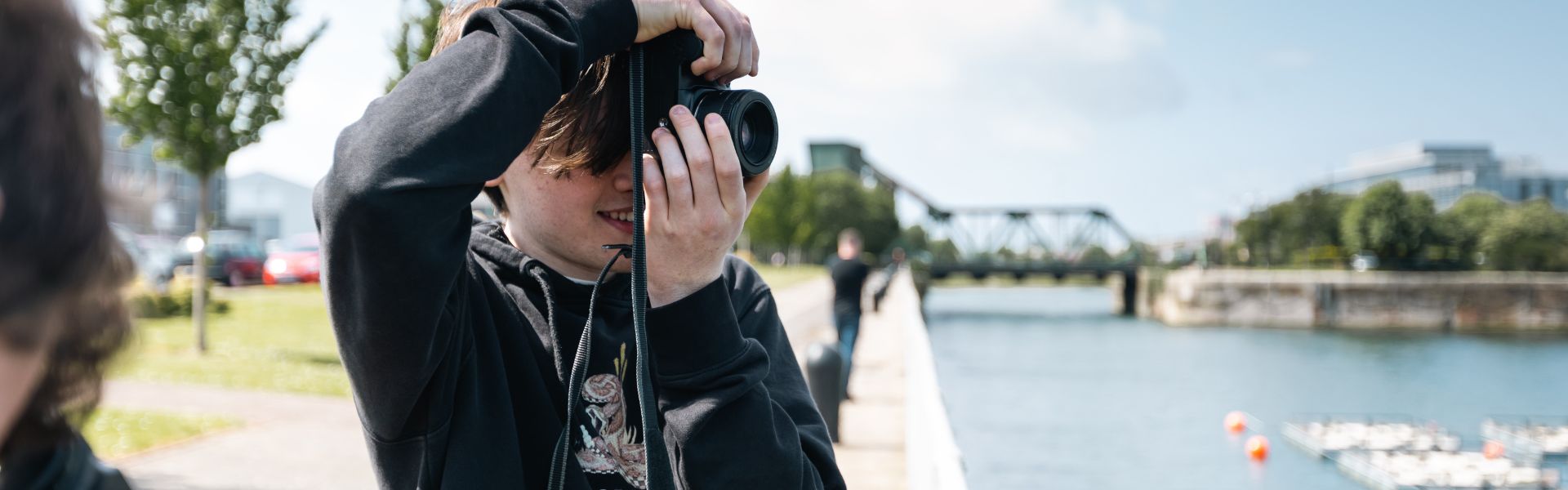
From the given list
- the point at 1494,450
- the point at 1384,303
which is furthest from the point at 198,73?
the point at 1384,303

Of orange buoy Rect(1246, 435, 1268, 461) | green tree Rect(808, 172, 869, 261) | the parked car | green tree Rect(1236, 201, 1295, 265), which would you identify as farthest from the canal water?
green tree Rect(1236, 201, 1295, 265)

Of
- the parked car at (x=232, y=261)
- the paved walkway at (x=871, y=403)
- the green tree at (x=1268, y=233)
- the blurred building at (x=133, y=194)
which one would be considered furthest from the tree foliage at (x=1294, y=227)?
the blurred building at (x=133, y=194)

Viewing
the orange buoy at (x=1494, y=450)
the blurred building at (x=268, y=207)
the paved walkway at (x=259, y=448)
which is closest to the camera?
the paved walkway at (x=259, y=448)

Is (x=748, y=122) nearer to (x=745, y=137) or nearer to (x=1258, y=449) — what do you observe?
(x=745, y=137)

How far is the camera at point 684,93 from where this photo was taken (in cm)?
115

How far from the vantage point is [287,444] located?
612 centimetres

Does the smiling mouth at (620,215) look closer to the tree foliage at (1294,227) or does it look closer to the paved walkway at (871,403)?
the paved walkway at (871,403)

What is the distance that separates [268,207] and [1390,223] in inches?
2979

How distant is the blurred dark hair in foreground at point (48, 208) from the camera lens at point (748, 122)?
0.63 metres

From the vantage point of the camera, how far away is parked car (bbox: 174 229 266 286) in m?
23.5

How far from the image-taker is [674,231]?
3.67 ft

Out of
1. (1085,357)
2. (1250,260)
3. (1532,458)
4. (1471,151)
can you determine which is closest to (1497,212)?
(1250,260)

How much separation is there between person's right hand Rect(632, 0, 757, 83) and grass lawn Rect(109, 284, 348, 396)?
4379 millimetres

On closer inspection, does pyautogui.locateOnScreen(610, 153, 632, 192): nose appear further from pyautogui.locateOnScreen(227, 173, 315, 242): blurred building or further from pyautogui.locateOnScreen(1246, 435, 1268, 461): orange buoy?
pyautogui.locateOnScreen(227, 173, 315, 242): blurred building
